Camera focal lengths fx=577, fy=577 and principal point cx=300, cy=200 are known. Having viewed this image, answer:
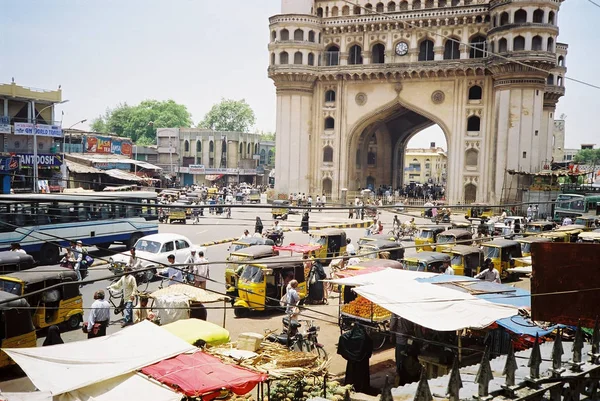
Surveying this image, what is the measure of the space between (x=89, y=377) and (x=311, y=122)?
39.8 m

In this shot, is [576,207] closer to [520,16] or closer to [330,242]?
[520,16]

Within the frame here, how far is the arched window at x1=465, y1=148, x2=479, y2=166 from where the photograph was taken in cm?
4088

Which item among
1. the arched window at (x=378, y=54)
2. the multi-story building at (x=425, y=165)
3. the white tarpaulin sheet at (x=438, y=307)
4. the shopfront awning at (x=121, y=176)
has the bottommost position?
the white tarpaulin sheet at (x=438, y=307)

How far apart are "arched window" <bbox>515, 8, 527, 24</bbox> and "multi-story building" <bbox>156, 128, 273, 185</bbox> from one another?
1370 inches

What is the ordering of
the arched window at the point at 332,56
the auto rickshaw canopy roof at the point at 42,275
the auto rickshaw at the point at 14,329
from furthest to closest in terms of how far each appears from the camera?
the arched window at the point at 332,56 < the auto rickshaw canopy roof at the point at 42,275 < the auto rickshaw at the point at 14,329

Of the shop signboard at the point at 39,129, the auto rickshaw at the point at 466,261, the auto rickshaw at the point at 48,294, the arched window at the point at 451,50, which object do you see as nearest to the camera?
the auto rickshaw at the point at 48,294

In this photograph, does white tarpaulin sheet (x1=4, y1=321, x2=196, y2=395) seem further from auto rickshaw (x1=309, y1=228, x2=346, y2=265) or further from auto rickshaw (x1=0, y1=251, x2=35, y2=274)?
auto rickshaw (x1=309, y1=228, x2=346, y2=265)

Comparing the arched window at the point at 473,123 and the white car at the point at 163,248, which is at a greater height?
the arched window at the point at 473,123

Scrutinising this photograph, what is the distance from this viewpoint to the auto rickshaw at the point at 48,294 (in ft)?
35.5

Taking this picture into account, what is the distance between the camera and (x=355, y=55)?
44.6 m

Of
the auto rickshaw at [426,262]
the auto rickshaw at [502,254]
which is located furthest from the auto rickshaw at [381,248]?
the auto rickshaw at [502,254]

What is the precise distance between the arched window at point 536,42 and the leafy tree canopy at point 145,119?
5382cm

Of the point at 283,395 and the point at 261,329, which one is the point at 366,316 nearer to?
the point at 261,329

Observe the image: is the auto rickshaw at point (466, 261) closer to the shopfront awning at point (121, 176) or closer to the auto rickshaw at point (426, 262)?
the auto rickshaw at point (426, 262)
